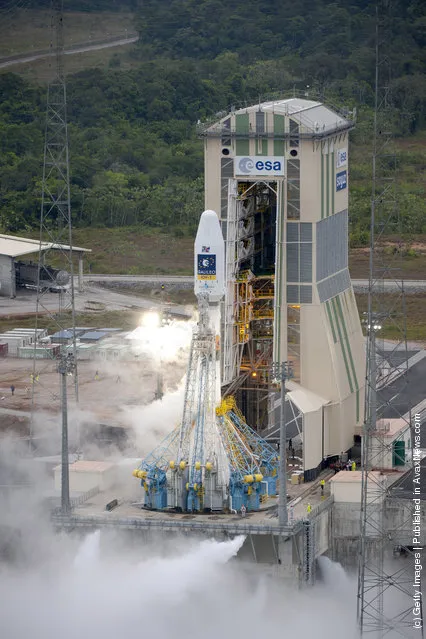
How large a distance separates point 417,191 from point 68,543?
10212cm

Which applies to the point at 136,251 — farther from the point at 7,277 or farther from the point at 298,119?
the point at 298,119

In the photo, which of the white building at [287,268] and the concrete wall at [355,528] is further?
the white building at [287,268]

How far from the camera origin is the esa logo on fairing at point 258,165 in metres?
98.9

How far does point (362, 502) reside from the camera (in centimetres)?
8806

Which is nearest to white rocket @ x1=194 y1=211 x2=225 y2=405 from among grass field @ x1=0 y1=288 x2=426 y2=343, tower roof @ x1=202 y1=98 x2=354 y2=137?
tower roof @ x1=202 y1=98 x2=354 y2=137

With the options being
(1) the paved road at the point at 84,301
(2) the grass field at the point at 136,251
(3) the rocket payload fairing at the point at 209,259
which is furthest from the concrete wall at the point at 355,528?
(2) the grass field at the point at 136,251

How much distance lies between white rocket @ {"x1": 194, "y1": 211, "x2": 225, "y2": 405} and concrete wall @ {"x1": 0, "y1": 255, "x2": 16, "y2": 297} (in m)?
60.1

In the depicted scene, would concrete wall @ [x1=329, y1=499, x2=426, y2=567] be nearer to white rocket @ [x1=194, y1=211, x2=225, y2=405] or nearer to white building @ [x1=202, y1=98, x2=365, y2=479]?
white building @ [x1=202, y1=98, x2=365, y2=479]

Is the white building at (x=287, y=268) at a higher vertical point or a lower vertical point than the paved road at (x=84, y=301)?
higher

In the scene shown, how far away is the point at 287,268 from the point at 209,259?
18.8 feet

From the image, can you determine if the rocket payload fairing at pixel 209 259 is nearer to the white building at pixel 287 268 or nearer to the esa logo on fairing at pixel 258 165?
the white building at pixel 287 268

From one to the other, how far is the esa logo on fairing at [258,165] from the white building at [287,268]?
1.8 inches

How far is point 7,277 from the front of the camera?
155m

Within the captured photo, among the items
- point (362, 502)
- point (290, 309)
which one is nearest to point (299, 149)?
point (290, 309)
